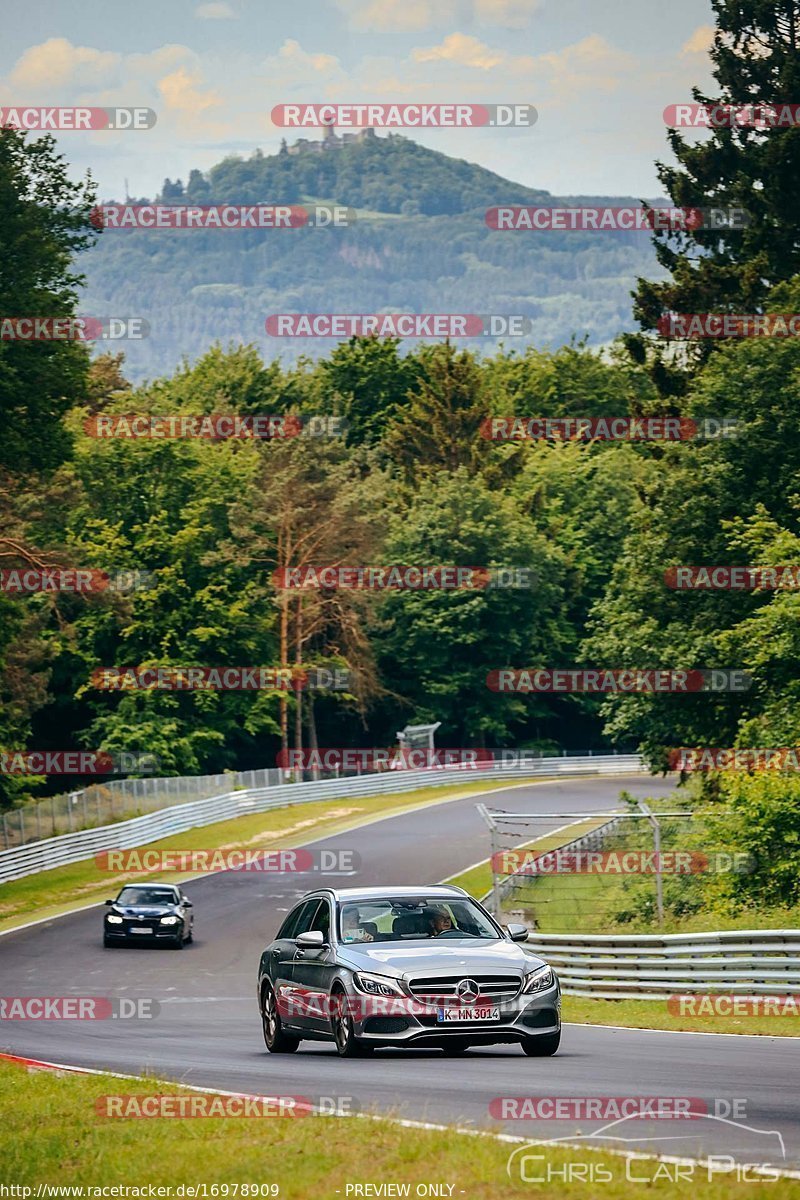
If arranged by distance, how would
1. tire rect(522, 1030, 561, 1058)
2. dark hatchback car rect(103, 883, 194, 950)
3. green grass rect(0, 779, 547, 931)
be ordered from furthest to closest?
green grass rect(0, 779, 547, 931) < dark hatchback car rect(103, 883, 194, 950) < tire rect(522, 1030, 561, 1058)

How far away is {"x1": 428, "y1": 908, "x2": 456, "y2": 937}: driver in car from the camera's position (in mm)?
15797

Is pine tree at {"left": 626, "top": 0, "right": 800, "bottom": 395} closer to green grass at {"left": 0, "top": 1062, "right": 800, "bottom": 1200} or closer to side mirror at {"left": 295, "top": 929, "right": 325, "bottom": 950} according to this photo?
side mirror at {"left": 295, "top": 929, "right": 325, "bottom": 950}

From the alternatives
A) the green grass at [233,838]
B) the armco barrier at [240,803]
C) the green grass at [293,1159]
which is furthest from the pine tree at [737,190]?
the green grass at [293,1159]

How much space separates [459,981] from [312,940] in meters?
1.80

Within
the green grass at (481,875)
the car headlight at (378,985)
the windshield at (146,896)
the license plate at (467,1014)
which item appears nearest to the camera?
the license plate at (467,1014)

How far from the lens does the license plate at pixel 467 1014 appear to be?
14.5 meters

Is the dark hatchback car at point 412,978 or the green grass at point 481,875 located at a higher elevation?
the dark hatchback car at point 412,978

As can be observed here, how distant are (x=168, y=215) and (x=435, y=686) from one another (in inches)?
1853

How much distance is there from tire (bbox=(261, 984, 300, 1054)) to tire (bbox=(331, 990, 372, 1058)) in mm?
1574

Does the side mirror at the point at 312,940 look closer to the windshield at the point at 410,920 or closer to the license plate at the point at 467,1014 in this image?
the windshield at the point at 410,920

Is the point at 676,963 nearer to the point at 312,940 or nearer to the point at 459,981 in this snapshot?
the point at 312,940

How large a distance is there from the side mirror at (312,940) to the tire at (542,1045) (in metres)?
1.99

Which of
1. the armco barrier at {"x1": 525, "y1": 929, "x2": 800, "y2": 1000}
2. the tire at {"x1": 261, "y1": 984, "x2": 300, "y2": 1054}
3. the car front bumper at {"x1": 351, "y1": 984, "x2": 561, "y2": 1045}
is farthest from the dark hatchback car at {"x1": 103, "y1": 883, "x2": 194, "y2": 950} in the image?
the car front bumper at {"x1": 351, "y1": 984, "x2": 561, "y2": 1045}

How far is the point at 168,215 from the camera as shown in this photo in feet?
148
